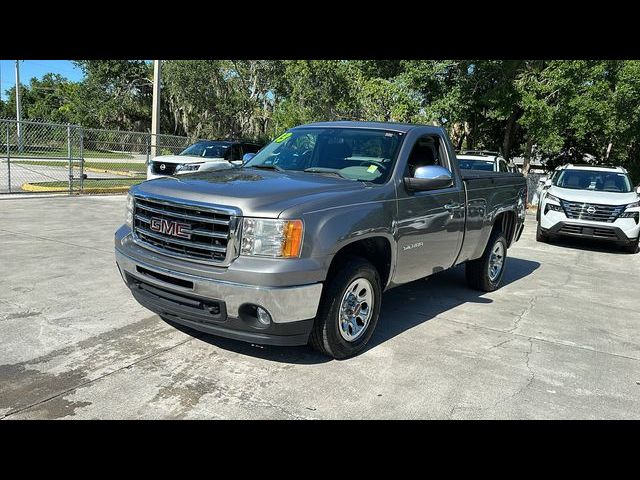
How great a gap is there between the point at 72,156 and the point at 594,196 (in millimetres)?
14128

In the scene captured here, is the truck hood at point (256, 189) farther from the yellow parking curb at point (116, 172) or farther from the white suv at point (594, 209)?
the yellow parking curb at point (116, 172)

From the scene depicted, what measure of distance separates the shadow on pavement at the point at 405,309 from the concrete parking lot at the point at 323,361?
0.07 feet

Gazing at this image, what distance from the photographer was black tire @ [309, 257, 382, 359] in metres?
4.07

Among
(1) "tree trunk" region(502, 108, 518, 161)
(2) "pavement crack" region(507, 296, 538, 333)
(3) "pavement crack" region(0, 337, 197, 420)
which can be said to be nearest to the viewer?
(3) "pavement crack" region(0, 337, 197, 420)

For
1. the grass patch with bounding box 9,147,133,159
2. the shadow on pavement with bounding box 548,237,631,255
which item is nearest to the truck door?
the shadow on pavement with bounding box 548,237,631,255

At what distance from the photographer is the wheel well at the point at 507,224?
7044 mm

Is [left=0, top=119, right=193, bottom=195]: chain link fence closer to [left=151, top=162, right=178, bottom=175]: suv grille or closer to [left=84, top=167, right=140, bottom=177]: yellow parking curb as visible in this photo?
[left=84, top=167, right=140, bottom=177]: yellow parking curb

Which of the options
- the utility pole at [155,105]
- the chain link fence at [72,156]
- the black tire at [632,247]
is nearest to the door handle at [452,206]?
the black tire at [632,247]

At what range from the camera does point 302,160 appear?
5.21m

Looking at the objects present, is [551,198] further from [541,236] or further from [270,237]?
[270,237]

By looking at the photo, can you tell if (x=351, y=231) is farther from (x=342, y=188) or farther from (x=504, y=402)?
(x=504, y=402)

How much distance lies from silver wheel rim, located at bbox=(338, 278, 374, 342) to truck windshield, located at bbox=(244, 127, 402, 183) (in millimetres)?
979

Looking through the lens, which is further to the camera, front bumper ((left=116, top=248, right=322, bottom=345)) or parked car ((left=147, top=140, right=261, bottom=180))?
parked car ((left=147, top=140, right=261, bottom=180))

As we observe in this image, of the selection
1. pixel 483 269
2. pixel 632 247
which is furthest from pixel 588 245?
pixel 483 269
